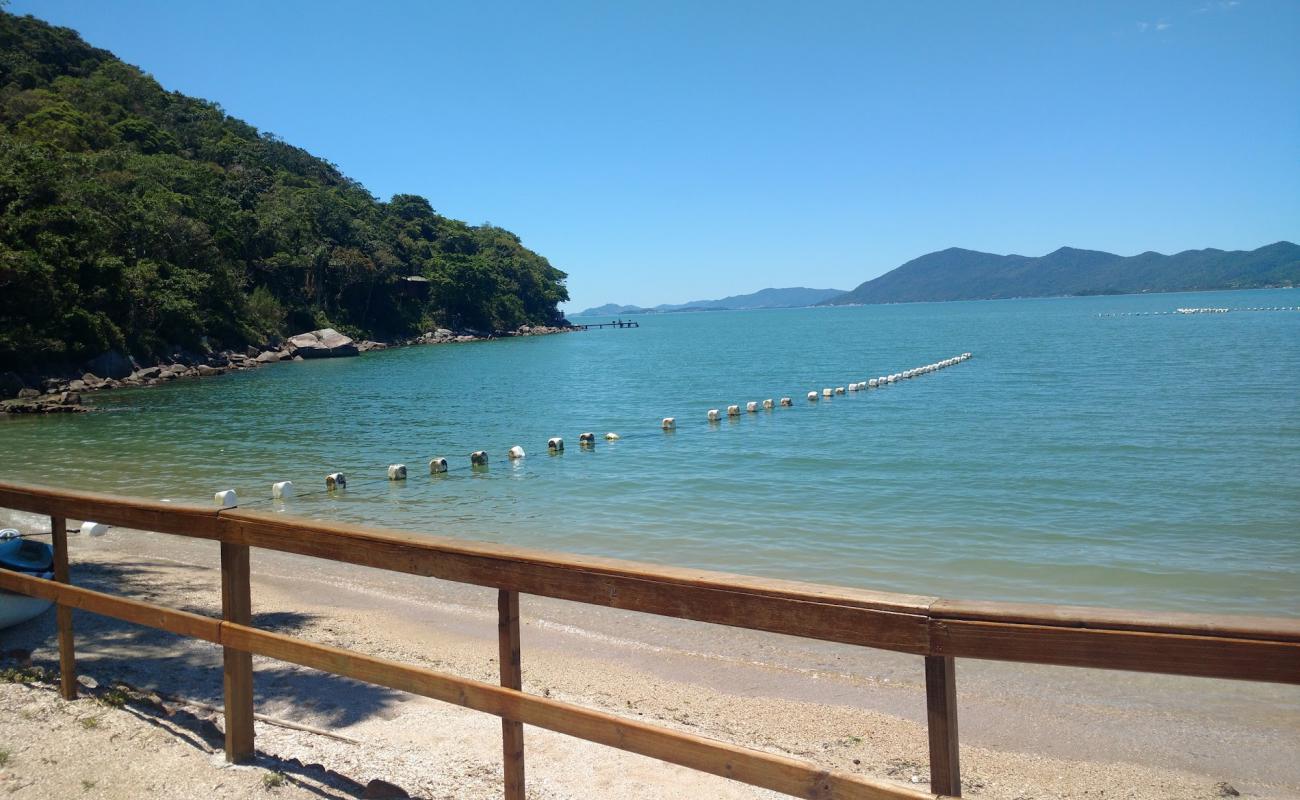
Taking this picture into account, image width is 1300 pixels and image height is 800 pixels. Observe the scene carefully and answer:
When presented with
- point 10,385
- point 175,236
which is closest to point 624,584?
point 10,385

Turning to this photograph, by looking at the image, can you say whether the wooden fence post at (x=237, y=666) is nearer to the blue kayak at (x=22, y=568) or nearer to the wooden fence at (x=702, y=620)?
the wooden fence at (x=702, y=620)

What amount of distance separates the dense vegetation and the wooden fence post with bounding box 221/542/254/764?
37.8 metres

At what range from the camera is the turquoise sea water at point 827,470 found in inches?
454

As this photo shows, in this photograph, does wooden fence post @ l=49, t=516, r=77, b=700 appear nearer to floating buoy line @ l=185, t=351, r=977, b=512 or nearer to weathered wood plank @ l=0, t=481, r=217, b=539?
weathered wood plank @ l=0, t=481, r=217, b=539

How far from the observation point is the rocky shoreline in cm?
3288

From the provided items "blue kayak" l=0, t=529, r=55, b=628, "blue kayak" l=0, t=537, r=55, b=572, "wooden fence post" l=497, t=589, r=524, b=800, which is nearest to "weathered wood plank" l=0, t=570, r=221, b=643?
"blue kayak" l=0, t=529, r=55, b=628

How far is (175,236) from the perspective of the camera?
53.5 meters

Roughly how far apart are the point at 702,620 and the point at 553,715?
0.82 metres

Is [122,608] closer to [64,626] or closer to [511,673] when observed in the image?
[64,626]

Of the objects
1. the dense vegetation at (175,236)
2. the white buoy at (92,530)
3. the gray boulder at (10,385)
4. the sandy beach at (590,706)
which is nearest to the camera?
the sandy beach at (590,706)

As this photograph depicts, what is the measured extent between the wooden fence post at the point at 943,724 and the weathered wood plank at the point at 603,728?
0.22 ft

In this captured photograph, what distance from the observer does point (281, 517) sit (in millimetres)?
3768

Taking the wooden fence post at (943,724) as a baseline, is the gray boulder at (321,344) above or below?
above

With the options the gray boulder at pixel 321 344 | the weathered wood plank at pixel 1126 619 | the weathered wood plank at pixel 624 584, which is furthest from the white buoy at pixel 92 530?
the gray boulder at pixel 321 344
